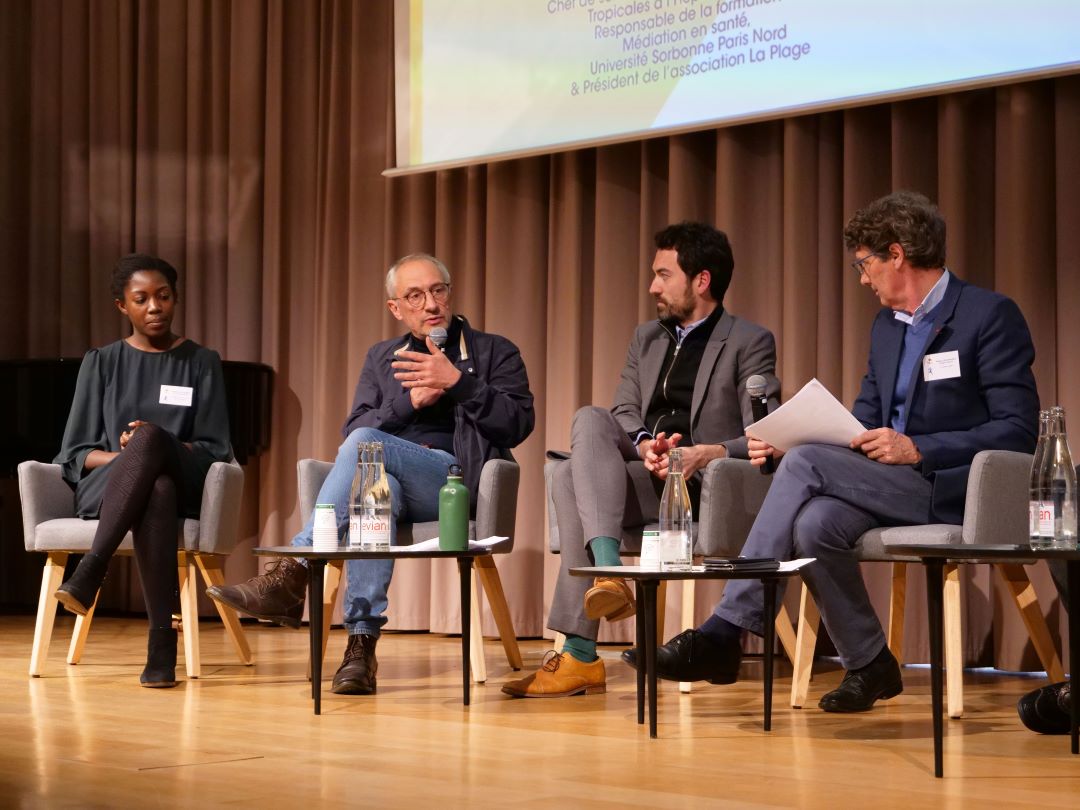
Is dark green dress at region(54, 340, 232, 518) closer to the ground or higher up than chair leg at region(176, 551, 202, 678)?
higher up

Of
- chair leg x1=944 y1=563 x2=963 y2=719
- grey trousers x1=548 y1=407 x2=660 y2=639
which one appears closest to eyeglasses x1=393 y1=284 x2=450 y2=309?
grey trousers x1=548 y1=407 x2=660 y2=639

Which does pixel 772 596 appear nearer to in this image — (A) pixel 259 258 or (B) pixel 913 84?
(B) pixel 913 84

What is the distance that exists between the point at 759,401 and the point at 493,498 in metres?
0.79

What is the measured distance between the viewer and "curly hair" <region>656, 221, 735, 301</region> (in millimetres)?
3801

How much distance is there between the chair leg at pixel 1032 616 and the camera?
3.25 meters

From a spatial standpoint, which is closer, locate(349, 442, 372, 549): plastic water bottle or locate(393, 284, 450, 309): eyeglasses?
locate(349, 442, 372, 549): plastic water bottle

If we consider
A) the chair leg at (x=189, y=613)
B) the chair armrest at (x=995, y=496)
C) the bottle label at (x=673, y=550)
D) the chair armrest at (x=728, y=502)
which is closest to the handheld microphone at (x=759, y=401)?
the chair armrest at (x=728, y=502)

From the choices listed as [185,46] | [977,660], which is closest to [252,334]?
[185,46]

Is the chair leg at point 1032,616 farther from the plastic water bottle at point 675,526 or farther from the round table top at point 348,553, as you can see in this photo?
the round table top at point 348,553

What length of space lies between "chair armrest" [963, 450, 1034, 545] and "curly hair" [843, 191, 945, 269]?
0.55m

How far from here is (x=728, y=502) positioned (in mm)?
3391

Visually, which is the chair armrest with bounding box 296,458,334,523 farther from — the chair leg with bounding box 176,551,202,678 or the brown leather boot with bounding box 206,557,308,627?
the brown leather boot with bounding box 206,557,308,627

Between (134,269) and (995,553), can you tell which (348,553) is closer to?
(995,553)

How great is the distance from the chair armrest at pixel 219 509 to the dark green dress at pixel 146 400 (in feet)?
0.80
